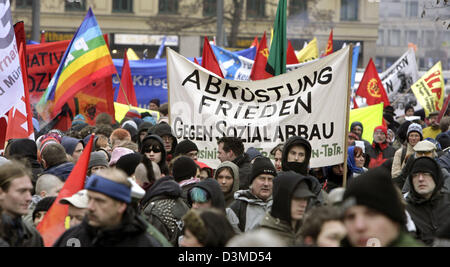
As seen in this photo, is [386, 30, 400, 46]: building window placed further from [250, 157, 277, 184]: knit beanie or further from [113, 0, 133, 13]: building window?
[250, 157, 277, 184]: knit beanie

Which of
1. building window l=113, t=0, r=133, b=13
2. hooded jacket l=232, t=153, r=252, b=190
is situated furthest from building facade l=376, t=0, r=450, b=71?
building window l=113, t=0, r=133, b=13

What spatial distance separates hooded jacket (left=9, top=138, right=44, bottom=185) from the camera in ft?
26.3

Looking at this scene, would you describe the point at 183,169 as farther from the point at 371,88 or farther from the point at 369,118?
the point at 371,88

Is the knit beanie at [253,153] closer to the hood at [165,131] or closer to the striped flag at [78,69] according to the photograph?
the hood at [165,131]

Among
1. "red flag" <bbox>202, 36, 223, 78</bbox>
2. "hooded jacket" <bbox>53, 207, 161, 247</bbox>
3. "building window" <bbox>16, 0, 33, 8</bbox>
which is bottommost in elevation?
"hooded jacket" <bbox>53, 207, 161, 247</bbox>

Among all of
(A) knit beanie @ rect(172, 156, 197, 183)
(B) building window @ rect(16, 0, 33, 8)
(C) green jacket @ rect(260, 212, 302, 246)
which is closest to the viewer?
(C) green jacket @ rect(260, 212, 302, 246)

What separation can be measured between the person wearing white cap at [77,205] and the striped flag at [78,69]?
22.2 ft

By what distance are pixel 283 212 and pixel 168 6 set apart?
42.1 meters

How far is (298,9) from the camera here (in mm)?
43125

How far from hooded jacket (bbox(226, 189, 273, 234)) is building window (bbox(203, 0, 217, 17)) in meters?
40.3

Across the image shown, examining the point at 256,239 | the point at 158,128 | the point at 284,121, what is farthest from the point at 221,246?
the point at 158,128

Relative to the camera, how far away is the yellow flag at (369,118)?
14.2 meters

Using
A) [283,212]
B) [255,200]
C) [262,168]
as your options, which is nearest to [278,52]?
[262,168]

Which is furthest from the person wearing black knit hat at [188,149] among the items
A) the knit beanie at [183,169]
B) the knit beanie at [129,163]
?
the knit beanie at [129,163]
